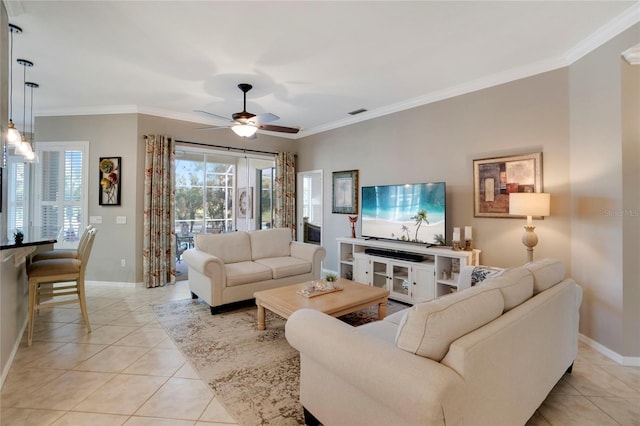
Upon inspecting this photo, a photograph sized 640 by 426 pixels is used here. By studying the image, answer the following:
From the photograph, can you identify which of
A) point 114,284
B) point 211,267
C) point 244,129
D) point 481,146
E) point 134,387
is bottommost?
point 134,387

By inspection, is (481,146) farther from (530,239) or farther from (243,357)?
(243,357)

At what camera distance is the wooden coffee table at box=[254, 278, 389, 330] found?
9.24 ft

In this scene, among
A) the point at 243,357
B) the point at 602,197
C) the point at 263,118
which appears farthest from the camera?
the point at 263,118

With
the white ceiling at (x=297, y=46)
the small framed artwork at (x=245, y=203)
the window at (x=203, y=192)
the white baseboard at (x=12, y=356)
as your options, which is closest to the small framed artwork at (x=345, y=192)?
the white ceiling at (x=297, y=46)

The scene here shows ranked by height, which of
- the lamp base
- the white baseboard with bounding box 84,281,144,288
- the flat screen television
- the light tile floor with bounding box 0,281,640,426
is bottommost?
the light tile floor with bounding box 0,281,640,426

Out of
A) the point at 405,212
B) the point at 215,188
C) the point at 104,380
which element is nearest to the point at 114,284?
the point at 215,188

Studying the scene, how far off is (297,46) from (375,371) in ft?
9.60

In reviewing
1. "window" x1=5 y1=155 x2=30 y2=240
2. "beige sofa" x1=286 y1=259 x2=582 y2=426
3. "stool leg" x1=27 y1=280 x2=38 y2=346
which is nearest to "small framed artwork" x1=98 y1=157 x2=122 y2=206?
"window" x1=5 y1=155 x2=30 y2=240

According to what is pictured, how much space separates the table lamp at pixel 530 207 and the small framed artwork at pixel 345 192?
2.69m

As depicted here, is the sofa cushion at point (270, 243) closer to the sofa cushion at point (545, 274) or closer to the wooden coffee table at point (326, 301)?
the wooden coffee table at point (326, 301)

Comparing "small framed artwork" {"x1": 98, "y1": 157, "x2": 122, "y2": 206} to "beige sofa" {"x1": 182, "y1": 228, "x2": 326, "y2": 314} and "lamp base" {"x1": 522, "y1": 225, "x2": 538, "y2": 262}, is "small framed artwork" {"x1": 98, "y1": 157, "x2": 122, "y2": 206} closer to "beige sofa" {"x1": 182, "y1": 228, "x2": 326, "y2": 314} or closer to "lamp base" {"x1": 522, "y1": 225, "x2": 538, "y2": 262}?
"beige sofa" {"x1": 182, "y1": 228, "x2": 326, "y2": 314}

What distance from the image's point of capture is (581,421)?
190 centimetres

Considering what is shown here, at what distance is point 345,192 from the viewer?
18.5 feet

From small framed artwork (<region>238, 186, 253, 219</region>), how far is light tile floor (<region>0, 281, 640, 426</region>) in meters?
3.48
